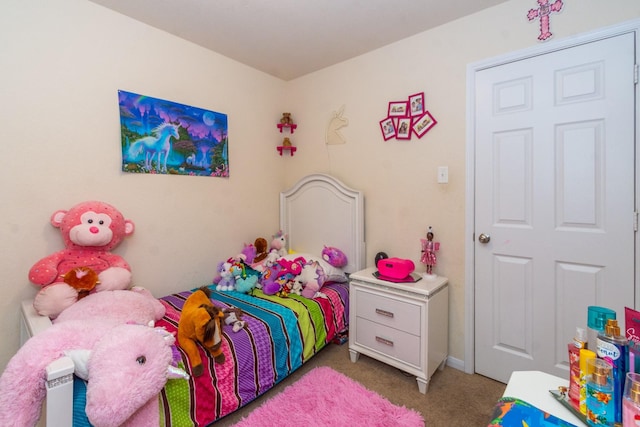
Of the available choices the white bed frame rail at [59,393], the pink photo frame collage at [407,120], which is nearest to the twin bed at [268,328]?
the white bed frame rail at [59,393]

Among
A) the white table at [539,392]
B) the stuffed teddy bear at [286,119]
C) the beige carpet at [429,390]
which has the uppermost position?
the stuffed teddy bear at [286,119]

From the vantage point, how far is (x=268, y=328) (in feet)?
6.02

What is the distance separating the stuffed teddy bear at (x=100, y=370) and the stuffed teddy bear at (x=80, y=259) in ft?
1.70

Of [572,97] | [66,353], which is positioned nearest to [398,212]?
[572,97]

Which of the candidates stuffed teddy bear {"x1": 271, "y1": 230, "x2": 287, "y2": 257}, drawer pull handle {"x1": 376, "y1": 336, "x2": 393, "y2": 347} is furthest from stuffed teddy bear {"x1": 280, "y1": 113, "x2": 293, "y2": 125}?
drawer pull handle {"x1": 376, "y1": 336, "x2": 393, "y2": 347}

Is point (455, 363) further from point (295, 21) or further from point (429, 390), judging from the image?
point (295, 21)

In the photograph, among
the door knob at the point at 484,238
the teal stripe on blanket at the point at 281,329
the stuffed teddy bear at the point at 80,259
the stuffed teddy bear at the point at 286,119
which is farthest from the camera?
the stuffed teddy bear at the point at 286,119

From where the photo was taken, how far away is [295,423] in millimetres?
1599

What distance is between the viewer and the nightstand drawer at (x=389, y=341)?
1.92 m

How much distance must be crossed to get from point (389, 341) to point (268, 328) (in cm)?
82

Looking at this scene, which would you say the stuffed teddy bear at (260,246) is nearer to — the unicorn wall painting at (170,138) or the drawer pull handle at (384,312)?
the unicorn wall painting at (170,138)

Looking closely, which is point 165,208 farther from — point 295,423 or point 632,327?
point 632,327

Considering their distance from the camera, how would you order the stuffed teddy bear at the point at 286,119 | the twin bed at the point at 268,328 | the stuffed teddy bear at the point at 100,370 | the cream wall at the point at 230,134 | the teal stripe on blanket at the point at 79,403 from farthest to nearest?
the stuffed teddy bear at the point at 286,119 < the cream wall at the point at 230,134 < the twin bed at the point at 268,328 < the teal stripe on blanket at the point at 79,403 < the stuffed teddy bear at the point at 100,370

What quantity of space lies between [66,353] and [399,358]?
1746 millimetres
